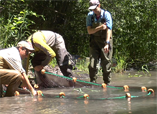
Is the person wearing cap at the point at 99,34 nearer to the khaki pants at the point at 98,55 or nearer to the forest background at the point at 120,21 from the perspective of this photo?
the khaki pants at the point at 98,55

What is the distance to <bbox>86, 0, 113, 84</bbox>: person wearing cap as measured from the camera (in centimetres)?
687

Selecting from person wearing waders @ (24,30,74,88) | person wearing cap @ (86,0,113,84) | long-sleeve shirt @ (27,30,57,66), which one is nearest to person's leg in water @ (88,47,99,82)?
person wearing cap @ (86,0,113,84)

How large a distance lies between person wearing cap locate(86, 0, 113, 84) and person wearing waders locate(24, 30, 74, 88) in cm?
61

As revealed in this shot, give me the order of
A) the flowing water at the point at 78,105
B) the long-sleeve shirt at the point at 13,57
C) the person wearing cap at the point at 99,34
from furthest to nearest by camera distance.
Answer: the person wearing cap at the point at 99,34 → the long-sleeve shirt at the point at 13,57 → the flowing water at the point at 78,105

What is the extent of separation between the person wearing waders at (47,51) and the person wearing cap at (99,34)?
2.01 feet

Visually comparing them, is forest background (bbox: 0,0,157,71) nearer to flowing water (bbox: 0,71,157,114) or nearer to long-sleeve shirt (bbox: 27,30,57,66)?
long-sleeve shirt (bbox: 27,30,57,66)

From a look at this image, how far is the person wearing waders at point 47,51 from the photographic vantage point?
21.0 feet

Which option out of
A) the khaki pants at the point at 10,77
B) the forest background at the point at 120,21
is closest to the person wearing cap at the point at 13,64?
the khaki pants at the point at 10,77

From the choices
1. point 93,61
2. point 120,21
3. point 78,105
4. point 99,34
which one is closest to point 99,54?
point 93,61

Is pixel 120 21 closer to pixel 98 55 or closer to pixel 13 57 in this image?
pixel 98 55

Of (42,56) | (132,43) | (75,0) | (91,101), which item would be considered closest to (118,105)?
(91,101)

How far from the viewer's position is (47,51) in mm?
6395

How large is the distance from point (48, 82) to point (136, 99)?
2336 mm

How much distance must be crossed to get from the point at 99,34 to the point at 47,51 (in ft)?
4.42
